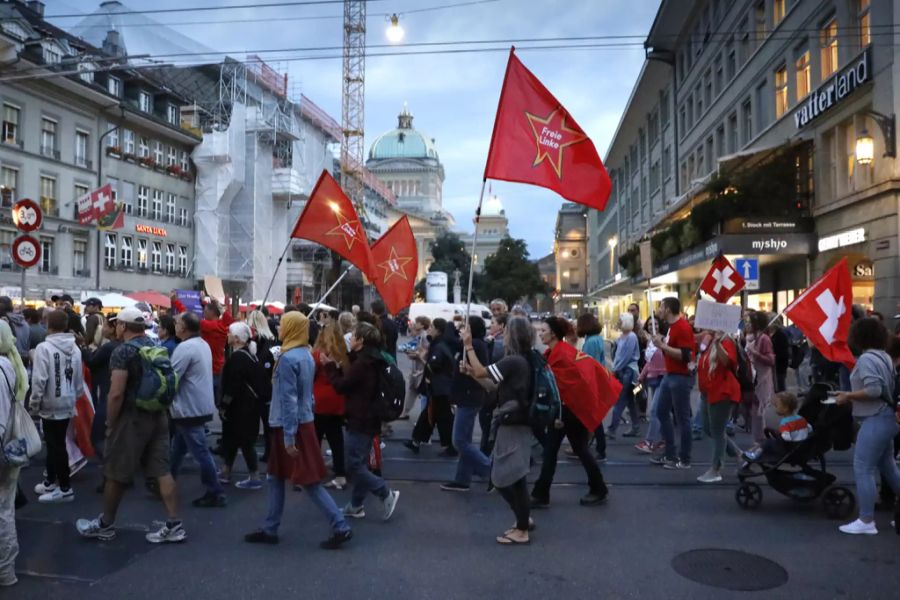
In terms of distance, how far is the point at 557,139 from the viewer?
26.4 feet

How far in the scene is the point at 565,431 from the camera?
702cm

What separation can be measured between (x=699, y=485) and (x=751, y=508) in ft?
3.16

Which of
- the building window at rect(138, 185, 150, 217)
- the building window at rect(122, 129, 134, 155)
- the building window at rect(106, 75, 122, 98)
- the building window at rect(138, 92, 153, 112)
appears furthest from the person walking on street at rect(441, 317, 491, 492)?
the building window at rect(138, 92, 153, 112)

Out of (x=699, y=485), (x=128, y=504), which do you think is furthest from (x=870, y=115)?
(x=128, y=504)

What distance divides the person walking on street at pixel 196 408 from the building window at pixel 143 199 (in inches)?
1417

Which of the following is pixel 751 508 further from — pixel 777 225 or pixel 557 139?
pixel 777 225

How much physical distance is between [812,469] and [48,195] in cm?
3517

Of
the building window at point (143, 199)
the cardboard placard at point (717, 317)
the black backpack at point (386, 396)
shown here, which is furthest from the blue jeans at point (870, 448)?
the building window at point (143, 199)

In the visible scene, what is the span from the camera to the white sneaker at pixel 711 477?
7.81 metres

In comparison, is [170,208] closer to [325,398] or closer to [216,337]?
[216,337]

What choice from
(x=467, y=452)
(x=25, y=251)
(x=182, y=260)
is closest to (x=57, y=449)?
(x=467, y=452)

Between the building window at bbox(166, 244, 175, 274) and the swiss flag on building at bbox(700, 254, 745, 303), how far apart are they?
37904 millimetres

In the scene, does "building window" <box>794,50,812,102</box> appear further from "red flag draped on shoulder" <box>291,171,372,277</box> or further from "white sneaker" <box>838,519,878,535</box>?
"white sneaker" <box>838,519,878,535</box>

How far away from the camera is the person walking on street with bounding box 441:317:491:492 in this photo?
7395mm
